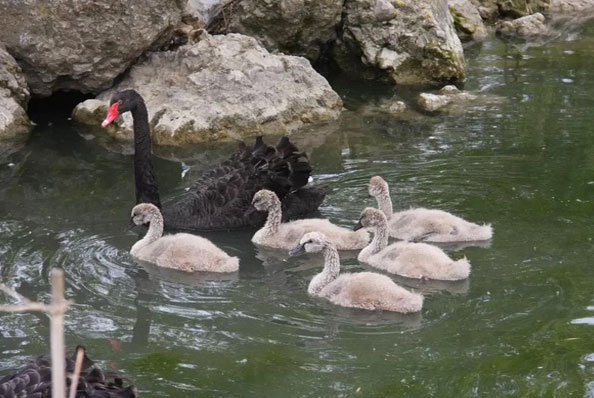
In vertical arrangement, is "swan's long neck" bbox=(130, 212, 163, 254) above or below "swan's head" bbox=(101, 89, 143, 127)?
below

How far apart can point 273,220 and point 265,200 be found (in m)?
0.16

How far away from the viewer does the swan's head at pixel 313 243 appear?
5.17 meters

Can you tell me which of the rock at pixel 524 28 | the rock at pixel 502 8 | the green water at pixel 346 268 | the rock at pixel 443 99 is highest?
the rock at pixel 502 8

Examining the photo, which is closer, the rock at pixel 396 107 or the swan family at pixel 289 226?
the swan family at pixel 289 226

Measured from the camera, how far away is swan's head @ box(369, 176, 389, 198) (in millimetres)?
6164

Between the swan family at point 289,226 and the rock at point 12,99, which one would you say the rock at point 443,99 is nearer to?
the swan family at point 289,226

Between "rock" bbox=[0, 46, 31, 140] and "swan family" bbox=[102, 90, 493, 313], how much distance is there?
1859 mm

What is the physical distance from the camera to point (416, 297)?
4.79 m

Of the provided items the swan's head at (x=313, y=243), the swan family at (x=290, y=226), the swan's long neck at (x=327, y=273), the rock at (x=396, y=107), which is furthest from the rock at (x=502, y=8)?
the swan's long neck at (x=327, y=273)

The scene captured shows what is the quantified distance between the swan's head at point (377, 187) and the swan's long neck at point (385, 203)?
0.02 meters

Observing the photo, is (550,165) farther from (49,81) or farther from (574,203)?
(49,81)

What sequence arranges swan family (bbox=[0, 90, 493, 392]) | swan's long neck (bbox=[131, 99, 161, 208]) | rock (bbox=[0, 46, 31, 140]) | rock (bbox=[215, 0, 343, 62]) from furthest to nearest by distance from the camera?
rock (bbox=[215, 0, 343, 62])
rock (bbox=[0, 46, 31, 140])
swan's long neck (bbox=[131, 99, 161, 208])
swan family (bbox=[0, 90, 493, 392])

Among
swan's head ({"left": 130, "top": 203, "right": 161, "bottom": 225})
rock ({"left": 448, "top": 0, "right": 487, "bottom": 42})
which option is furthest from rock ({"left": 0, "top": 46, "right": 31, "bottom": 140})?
rock ({"left": 448, "top": 0, "right": 487, "bottom": 42})

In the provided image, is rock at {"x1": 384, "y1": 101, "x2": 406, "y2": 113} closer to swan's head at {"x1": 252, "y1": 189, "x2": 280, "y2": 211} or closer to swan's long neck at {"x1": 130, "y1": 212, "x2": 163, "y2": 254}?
swan's head at {"x1": 252, "y1": 189, "x2": 280, "y2": 211}
